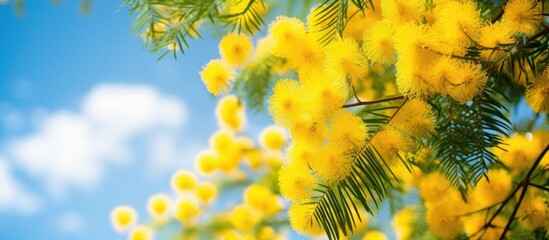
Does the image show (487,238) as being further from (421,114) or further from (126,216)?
(126,216)

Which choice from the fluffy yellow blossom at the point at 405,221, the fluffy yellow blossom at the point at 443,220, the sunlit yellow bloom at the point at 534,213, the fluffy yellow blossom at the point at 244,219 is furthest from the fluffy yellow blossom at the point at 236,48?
the fluffy yellow blossom at the point at 244,219

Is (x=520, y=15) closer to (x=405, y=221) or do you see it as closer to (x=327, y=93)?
(x=327, y=93)

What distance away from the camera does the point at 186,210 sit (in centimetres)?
277

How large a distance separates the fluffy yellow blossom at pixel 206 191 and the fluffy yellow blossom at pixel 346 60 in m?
1.92

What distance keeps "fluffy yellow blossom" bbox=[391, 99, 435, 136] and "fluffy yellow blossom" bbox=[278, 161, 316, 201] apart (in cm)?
17

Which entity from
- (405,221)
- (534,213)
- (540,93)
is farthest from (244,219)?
(540,93)

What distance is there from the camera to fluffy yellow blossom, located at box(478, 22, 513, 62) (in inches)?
33.3

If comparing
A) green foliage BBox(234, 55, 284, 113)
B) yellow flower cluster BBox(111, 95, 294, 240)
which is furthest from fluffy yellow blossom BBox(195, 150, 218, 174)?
green foliage BBox(234, 55, 284, 113)

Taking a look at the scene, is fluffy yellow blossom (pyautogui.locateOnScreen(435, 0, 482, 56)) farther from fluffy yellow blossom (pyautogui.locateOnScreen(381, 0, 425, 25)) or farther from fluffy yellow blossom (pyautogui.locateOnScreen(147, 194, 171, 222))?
fluffy yellow blossom (pyautogui.locateOnScreen(147, 194, 171, 222))

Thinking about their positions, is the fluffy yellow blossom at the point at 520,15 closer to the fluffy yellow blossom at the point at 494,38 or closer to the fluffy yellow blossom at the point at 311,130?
the fluffy yellow blossom at the point at 494,38

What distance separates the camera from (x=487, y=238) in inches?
53.8

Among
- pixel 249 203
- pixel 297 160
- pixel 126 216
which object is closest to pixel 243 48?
pixel 297 160

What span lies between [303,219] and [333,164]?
119 mm

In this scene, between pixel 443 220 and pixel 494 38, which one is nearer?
pixel 494 38
